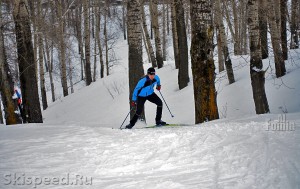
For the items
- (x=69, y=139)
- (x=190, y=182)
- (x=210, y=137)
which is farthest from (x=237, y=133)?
(x=69, y=139)

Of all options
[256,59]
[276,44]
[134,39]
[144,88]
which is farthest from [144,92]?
[276,44]

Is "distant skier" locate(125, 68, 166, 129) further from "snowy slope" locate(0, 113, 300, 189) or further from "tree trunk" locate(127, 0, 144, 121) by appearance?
"snowy slope" locate(0, 113, 300, 189)

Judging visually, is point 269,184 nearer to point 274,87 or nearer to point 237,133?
point 237,133

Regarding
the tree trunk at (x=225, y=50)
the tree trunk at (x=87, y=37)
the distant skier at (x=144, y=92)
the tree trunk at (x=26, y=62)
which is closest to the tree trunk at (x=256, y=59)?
the distant skier at (x=144, y=92)


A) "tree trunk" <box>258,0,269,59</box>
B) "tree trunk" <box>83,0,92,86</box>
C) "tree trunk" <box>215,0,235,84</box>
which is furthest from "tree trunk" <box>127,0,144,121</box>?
"tree trunk" <box>83,0,92,86</box>

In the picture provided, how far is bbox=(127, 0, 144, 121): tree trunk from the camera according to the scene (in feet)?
28.2

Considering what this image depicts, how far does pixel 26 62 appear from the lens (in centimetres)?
967

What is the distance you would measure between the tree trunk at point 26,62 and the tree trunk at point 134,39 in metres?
3.22

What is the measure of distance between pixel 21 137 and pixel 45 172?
230 cm

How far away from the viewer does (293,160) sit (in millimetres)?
3545

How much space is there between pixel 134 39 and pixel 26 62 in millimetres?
3504

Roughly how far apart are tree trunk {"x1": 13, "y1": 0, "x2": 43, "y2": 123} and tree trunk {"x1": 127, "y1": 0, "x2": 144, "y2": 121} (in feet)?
10.6

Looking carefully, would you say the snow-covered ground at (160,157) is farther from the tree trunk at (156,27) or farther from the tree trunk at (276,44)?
the tree trunk at (156,27)

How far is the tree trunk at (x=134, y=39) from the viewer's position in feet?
28.2
